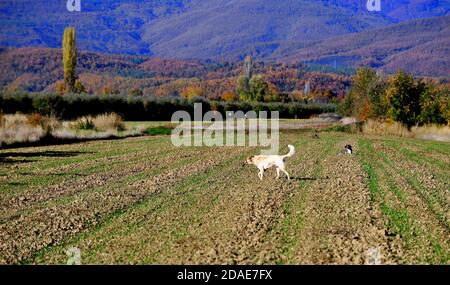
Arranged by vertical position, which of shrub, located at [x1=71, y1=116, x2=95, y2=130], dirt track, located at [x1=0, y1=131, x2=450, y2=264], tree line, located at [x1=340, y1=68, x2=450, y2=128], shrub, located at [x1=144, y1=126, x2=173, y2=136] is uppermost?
tree line, located at [x1=340, y1=68, x2=450, y2=128]

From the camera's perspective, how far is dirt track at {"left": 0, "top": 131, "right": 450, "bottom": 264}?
8695 millimetres

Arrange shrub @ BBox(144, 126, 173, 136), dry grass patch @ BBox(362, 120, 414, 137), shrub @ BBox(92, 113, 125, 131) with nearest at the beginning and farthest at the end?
1. shrub @ BBox(92, 113, 125, 131)
2. shrub @ BBox(144, 126, 173, 136)
3. dry grass patch @ BBox(362, 120, 414, 137)

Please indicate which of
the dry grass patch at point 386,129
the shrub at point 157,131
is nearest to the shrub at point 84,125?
the shrub at point 157,131

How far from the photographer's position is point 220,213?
37.5 feet

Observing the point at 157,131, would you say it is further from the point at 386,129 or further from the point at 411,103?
the point at 411,103

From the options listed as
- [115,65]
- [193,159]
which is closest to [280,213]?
[193,159]

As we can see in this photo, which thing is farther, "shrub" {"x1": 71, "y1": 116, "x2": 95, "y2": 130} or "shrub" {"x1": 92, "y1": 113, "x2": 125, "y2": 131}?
"shrub" {"x1": 92, "y1": 113, "x2": 125, "y2": 131}

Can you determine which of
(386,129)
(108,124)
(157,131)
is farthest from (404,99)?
(108,124)

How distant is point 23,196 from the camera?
43.5 ft

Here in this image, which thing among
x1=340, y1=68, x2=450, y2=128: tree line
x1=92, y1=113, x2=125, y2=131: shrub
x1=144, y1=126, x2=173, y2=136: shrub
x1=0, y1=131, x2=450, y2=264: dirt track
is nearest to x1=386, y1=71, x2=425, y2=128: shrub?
x1=340, y1=68, x2=450, y2=128: tree line

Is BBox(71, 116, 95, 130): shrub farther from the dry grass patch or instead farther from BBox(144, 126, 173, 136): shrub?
the dry grass patch
